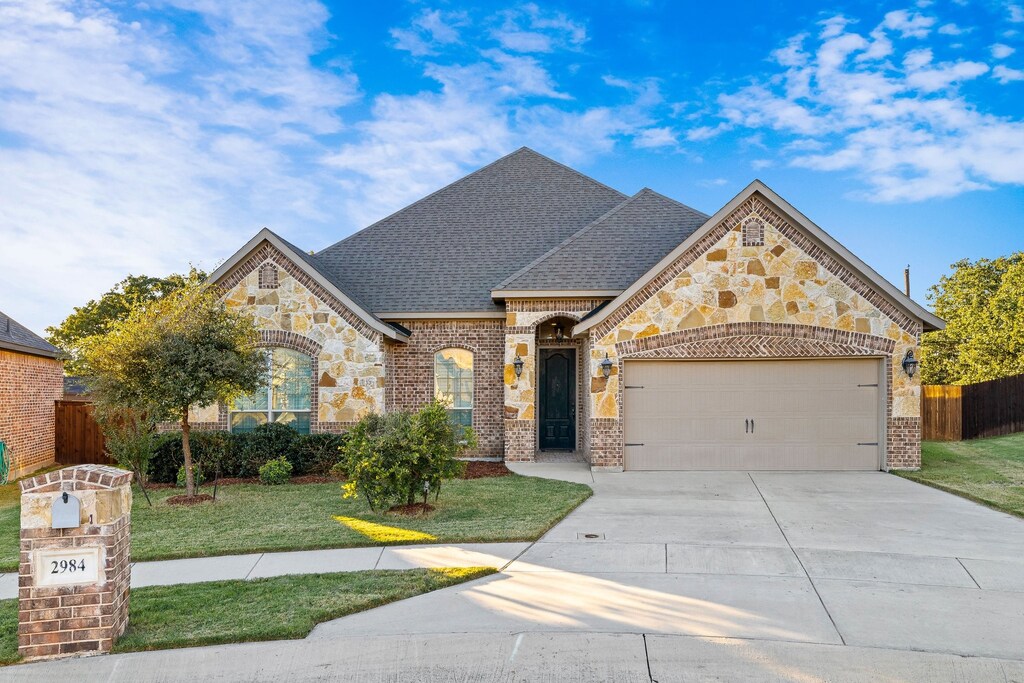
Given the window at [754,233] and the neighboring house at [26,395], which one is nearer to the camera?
the window at [754,233]

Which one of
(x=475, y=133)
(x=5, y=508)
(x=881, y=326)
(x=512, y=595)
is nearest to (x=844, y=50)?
(x=881, y=326)

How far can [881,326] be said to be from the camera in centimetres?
1345

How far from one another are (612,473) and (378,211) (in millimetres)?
11217

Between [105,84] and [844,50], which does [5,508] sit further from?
[844,50]

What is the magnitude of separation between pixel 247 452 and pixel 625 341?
798 cm

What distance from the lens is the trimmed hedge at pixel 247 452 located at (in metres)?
13.4

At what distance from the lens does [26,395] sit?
51.6 feet

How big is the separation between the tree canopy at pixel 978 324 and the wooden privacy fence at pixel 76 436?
105 ft

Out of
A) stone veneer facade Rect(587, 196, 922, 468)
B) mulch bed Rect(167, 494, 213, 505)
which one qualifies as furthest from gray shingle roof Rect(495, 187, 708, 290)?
mulch bed Rect(167, 494, 213, 505)

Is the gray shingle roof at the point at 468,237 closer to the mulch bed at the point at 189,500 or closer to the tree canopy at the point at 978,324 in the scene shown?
the mulch bed at the point at 189,500

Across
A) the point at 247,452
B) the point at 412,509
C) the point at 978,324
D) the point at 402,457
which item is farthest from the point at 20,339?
the point at 978,324

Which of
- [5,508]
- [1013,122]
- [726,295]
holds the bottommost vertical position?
[5,508]

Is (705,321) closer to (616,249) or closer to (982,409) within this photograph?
(616,249)

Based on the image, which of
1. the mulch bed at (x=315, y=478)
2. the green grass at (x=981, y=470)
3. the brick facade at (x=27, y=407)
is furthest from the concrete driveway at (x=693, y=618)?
the brick facade at (x=27, y=407)
